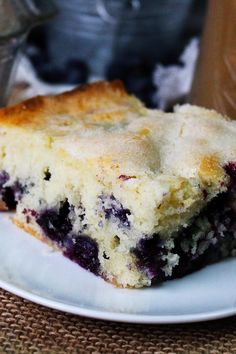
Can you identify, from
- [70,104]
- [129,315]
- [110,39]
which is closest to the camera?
[129,315]

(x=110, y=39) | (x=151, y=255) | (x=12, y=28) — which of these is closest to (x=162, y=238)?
(x=151, y=255)

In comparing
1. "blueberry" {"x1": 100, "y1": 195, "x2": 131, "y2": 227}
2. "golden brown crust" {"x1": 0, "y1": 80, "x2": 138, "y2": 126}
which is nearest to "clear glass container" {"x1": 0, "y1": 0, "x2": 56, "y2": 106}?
"golden brown crust" {"x1": 0, "y1": 80, "x2": 138, "y2": 126}

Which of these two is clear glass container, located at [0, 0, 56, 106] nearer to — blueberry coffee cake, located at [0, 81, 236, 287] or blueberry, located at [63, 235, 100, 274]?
blueberry coffee cake, located at [0, 81, 236, 287]

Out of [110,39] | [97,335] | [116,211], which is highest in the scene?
[116,211]

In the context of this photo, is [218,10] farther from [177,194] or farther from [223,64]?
[177,194]

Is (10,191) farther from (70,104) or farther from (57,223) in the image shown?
(70,104)

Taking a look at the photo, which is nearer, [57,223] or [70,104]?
[57,223]
